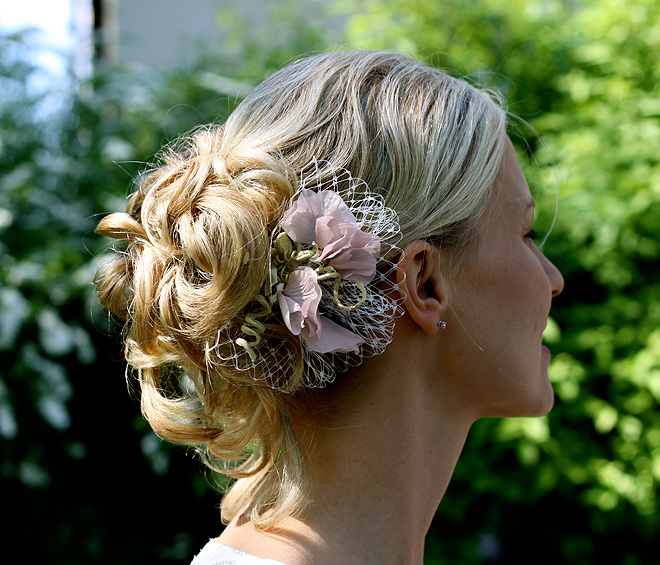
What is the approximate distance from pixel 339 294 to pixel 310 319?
0.32ft

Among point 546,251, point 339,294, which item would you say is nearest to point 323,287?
point 339,294

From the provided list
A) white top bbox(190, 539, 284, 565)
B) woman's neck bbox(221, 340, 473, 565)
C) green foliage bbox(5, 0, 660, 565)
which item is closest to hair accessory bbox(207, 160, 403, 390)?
woman's neck bbox(221, 340, 473, 565)

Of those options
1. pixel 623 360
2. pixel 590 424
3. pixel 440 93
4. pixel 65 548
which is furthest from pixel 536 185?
pixel 65 548

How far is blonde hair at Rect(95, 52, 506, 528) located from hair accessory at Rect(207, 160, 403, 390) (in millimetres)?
26

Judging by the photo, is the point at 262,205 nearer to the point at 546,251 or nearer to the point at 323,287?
the point at 323,287

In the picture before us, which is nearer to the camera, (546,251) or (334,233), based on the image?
(334,233)

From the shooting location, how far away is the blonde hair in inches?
48.6

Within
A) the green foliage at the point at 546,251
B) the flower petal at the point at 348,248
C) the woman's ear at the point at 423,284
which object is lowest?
the green foliage at the point at 546,251

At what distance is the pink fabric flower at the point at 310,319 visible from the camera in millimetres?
1193

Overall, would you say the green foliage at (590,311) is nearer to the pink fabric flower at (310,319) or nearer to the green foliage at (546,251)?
the green foliage at (546,251)

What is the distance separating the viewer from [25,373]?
297 cm

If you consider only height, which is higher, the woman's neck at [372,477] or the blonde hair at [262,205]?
the blonde hair at [262,205]

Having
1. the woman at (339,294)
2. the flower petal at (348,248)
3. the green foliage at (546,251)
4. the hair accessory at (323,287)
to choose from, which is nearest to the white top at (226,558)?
the woman at (339,294)

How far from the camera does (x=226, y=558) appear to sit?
1.33 m
